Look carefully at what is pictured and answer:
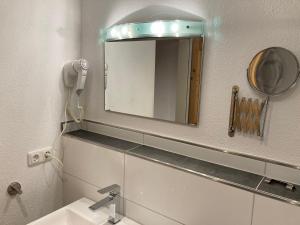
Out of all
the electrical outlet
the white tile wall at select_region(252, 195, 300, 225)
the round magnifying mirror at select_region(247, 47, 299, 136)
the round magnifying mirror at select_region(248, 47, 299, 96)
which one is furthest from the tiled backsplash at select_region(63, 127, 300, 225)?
the round magnifying mirror at select_region(248, 47, 299, 96)

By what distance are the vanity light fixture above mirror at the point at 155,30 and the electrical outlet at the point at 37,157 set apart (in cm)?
72

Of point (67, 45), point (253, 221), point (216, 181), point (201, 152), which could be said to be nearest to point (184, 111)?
point (201, 152)

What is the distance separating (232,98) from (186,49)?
1.00 ft

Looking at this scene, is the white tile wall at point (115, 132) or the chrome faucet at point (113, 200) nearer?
the chrome faucet at point (113, 200)

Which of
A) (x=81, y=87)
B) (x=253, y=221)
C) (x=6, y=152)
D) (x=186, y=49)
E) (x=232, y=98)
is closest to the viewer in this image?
(x=253, y=221)

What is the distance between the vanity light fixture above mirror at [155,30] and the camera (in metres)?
1.07

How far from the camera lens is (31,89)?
1272 millimetres

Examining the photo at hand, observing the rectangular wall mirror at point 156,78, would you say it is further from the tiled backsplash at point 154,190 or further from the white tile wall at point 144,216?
the white tile wall at point 144,216

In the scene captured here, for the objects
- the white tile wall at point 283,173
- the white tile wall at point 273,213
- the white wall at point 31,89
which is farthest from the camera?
the white wall at point 31,89

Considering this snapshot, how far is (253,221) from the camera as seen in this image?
2.86 feet

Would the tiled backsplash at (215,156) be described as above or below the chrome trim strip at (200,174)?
above

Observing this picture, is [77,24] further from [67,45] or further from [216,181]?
[216,181]

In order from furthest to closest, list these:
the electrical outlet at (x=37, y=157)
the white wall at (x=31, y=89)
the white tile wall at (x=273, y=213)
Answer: the electrical outlet at (x=37, y=157) < the white wall at (x=31, y=89) < the white tile wall at (x=273, y=213)

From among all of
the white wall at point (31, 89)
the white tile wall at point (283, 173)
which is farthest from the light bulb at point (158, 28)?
the white tile wall at point (283, 173)
